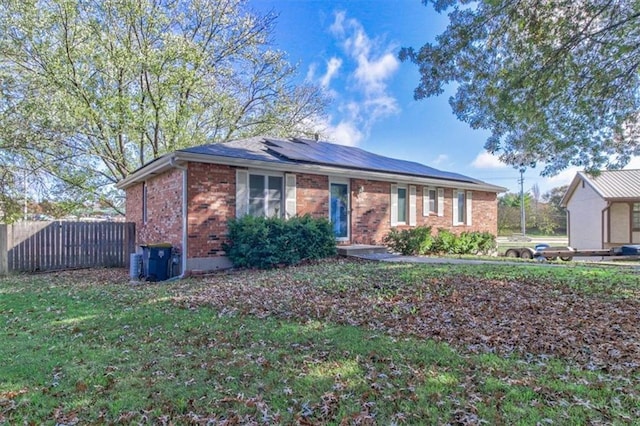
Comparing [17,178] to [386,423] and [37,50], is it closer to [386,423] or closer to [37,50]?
[37,50]

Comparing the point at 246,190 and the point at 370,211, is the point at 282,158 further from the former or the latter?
the point at 370,211

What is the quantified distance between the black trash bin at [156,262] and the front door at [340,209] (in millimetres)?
5161

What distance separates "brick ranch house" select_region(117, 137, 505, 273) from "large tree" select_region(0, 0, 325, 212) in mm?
3896

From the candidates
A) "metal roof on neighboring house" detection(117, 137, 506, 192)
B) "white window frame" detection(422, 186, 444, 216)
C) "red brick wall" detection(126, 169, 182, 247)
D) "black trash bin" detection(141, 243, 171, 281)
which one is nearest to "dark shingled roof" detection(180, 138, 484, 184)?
"metal roof on neighboring house" detection(117, 137, 506, 192)

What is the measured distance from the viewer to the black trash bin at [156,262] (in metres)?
9.52

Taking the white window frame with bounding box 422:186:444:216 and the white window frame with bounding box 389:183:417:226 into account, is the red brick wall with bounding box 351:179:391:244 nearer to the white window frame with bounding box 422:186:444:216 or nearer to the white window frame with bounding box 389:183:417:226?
the white window frame with bounding box 389:183:417:226

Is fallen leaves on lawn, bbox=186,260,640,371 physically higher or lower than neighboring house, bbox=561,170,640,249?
lower

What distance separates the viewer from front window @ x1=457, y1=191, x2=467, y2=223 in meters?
16.4

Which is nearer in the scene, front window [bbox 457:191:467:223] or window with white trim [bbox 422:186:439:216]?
window with white trim [bbox 422:186:439:216]

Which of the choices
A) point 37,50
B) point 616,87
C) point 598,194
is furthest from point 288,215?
point 598,194

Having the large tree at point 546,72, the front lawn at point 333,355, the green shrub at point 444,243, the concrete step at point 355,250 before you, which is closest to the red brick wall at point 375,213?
the concrete step at point 355,250

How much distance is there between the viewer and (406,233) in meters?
12.3

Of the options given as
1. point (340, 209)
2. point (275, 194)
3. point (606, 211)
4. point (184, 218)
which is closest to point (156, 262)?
point (184, 218)

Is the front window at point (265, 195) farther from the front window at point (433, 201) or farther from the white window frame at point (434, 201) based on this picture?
the front window at point (433, 201)
